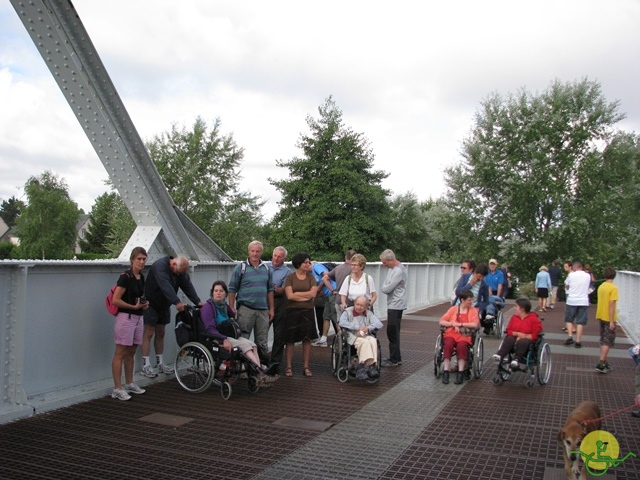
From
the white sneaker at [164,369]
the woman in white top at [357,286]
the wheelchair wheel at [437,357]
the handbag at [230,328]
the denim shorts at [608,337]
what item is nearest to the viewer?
the handbag at [230,328]

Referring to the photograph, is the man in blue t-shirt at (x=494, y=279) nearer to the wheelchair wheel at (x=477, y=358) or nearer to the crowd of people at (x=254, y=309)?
the crowd of people at (x=254, y=309)

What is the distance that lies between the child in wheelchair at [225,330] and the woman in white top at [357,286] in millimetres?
1907

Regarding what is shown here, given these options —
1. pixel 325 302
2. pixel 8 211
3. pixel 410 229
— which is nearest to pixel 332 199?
pixel 410 229

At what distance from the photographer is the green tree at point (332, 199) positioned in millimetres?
51438

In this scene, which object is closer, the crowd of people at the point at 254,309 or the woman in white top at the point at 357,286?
the crowd of people at the point at 254,309

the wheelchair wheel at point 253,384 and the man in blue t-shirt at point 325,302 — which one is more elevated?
the man in blue t-shirt at point 325,302

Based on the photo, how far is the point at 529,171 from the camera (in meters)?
34.5

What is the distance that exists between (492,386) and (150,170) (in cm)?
523

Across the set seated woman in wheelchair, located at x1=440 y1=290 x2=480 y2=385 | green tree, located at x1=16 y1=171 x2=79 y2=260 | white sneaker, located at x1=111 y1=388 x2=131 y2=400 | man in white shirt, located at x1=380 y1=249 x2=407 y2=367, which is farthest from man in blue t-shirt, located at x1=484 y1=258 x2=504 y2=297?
green tree, located at x1=16 y1=171 x2=79 y2=260

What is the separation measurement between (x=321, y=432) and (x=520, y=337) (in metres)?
3.75

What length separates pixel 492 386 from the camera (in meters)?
8.73

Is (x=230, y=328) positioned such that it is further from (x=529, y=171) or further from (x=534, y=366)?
(x=529, y=171)

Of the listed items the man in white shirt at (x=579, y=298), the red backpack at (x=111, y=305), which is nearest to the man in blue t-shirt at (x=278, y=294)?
the red backpack at (x=111, y=305)

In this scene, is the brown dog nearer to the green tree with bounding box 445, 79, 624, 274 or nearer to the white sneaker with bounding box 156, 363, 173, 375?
the white sneaker with bounding box 156, 363, 173, 375
